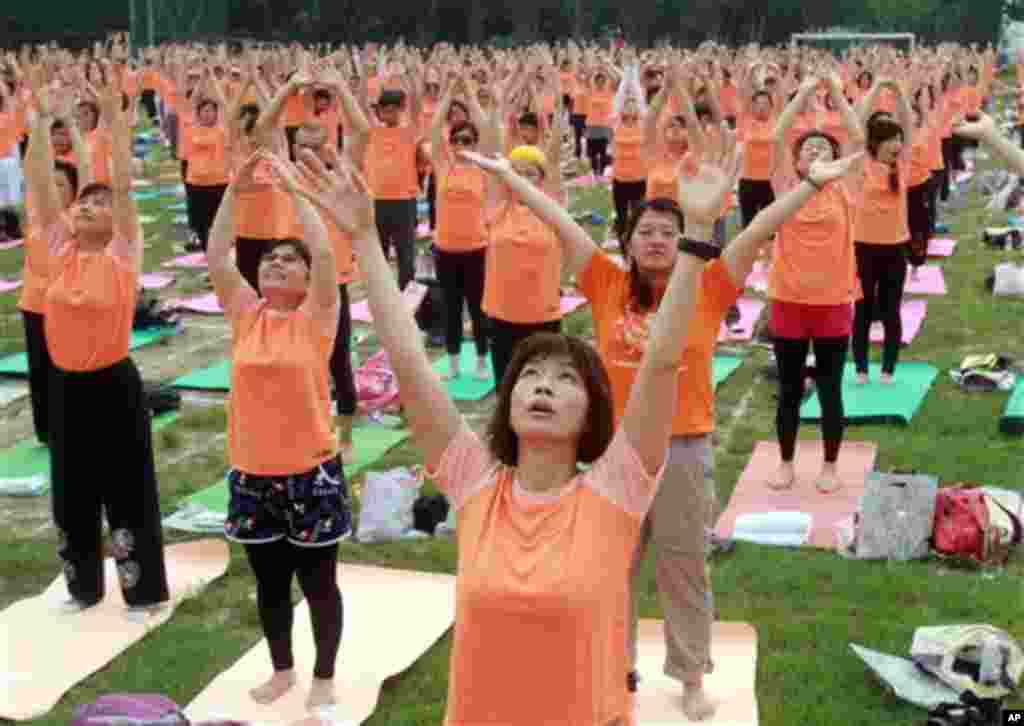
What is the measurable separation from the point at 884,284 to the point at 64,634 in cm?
554

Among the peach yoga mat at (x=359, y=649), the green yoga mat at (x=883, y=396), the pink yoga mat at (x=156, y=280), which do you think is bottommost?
the peach yoga mat at (x=359, y=649)

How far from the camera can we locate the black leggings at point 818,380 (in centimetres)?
738

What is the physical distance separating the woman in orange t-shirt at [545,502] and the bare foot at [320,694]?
2228mm

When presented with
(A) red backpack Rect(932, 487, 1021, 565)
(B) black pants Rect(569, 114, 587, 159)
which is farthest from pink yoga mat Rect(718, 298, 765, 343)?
(B) black pants Rect(569, 114, 587, 159)

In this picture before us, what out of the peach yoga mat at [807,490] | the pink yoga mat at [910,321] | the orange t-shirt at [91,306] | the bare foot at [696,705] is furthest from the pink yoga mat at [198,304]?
the bare foot at [696,705]

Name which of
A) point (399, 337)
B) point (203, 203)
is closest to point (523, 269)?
point (399, 337)

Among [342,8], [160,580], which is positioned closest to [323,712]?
[160,580]

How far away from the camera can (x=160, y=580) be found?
629 centimetres

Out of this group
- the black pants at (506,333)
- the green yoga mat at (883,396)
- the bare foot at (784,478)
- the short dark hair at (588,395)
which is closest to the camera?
the short dark hair at (588,395)

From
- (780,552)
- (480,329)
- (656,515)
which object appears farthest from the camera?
(480,329)

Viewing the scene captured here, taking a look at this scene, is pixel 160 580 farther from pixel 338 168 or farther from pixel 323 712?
pixel 338 168

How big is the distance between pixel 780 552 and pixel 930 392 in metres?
3.20

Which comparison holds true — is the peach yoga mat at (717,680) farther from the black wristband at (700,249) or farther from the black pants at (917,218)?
the black pants at (917,218)

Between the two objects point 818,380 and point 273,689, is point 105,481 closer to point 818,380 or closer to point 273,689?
→ point 273,689
